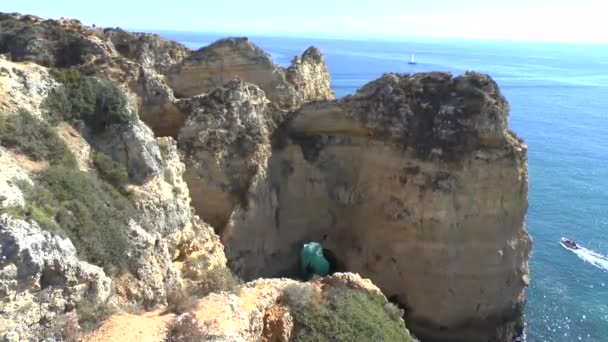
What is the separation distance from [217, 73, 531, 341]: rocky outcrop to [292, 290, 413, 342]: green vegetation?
31.4 ft

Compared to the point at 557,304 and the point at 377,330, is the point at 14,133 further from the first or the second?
the point at 557,304

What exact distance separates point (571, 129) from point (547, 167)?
2088cm

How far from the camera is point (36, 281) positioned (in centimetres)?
1101

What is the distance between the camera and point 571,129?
235ft

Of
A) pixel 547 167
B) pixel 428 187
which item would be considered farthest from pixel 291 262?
pixel 547 167

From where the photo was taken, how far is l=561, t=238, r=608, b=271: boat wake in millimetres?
35750

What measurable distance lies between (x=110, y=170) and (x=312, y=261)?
48.8ft

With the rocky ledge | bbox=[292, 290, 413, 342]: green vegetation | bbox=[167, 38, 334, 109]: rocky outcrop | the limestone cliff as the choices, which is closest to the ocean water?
the rocky ledge

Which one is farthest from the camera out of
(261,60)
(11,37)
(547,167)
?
(547,167)

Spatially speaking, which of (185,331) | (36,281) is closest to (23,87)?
(36,281)

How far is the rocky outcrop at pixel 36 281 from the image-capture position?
34.4ft

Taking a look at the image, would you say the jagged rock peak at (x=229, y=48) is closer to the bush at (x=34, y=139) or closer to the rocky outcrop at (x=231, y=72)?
the rocky outcrop at (x=231, y=72)

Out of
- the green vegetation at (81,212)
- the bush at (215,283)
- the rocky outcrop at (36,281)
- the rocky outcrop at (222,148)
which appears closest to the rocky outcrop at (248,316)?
the bush at (215,283)

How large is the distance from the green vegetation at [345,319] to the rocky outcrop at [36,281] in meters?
5.08
